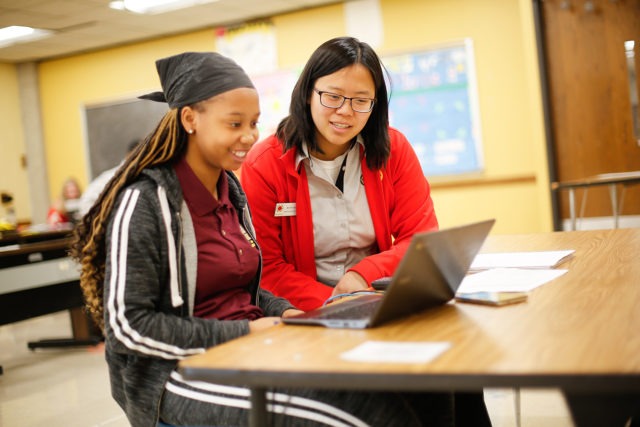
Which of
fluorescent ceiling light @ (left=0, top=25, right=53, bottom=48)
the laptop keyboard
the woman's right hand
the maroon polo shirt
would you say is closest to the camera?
the laptop keyboard

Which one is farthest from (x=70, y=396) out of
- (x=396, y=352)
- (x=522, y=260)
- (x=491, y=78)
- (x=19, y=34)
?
(x=19, y=34)

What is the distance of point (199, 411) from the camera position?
116 cm

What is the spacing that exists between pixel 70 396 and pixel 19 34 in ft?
17.1

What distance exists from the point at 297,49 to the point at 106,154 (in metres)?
2.84

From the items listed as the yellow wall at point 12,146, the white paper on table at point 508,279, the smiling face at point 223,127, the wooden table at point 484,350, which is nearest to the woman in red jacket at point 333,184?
the white paper on table at point 508,279

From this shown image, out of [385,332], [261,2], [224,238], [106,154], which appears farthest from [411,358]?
[106,154]

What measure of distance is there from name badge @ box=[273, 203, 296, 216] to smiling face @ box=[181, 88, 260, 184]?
46 cm

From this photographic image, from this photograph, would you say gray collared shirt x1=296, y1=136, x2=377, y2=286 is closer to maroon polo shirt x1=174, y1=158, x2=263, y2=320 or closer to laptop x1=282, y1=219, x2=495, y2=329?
maroon polo shirt x1=174, y1=158, x2=263, y2=320

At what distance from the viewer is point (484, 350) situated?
853 mm

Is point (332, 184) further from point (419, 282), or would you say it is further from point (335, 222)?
point (419, 282)

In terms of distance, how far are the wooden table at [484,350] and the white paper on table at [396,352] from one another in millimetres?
16

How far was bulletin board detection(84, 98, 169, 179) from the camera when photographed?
313 inches

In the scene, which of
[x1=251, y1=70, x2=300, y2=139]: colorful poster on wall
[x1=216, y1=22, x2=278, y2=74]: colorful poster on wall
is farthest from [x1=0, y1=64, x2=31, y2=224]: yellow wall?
[x1=251, y1=70, x2=300, y2=139]: colorful poster on wall

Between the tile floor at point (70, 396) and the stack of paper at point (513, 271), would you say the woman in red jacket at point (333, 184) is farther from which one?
the tile floor at point (70, 396)
